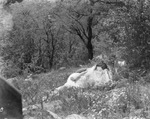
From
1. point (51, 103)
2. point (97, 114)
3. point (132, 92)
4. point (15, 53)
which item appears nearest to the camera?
point (97, 114)

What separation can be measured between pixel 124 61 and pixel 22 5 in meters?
18.8

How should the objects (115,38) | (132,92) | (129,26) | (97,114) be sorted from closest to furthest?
1. (97,114)
2. (132,92)
3. (129,26)
4. (115,38)

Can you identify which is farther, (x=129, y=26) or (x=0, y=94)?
(x=129, y=26)

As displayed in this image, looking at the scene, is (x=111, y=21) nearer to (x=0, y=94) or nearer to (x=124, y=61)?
(x=124, y=61)

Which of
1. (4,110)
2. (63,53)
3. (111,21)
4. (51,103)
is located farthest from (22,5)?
(4,110)

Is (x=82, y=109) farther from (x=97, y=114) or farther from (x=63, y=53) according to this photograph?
(x=63, y=53)

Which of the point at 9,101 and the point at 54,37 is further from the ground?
the point at 9,101

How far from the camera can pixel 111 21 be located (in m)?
11.0

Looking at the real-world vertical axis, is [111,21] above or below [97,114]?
above

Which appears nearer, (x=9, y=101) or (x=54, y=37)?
(x=9, y=101)

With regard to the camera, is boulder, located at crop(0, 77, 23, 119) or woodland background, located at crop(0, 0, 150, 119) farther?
woodland background, located at crop(0, 0, 150, 119)

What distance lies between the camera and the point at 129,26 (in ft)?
31.7

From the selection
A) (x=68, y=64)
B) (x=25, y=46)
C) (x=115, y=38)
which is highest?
(x=115, y=38)

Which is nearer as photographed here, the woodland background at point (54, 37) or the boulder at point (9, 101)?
the boulder at point (9, 101)
